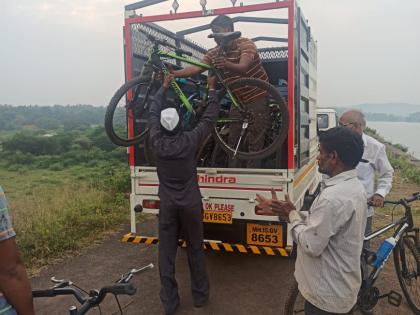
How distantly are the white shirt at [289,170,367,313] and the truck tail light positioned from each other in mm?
2411

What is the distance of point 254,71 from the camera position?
13.9 ft

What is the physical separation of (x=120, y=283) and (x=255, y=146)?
2.68m

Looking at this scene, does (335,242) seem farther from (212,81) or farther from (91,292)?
(212,81)

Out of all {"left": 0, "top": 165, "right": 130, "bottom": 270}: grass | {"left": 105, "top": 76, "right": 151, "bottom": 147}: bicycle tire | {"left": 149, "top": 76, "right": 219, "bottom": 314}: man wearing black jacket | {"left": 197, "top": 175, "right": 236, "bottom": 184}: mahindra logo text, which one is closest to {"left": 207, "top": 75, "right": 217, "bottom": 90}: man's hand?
{"left": 149, "top": 76, "right": 219, "bottom": 314}: man wearing black jacket

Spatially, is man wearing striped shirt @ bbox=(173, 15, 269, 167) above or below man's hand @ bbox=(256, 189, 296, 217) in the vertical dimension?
above

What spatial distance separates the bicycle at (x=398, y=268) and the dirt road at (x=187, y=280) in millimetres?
260

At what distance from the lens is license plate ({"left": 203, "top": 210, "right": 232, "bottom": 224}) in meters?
4.23

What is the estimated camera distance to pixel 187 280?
4.57 m

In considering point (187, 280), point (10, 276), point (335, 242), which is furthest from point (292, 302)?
point (10, 276)

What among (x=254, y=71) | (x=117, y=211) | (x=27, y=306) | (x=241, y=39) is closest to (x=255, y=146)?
(x=254, y=71)

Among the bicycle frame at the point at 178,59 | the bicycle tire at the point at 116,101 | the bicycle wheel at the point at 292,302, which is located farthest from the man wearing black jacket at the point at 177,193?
the bicycle wheel at the point at 292,302

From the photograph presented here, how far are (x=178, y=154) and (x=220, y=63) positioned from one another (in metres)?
1.06

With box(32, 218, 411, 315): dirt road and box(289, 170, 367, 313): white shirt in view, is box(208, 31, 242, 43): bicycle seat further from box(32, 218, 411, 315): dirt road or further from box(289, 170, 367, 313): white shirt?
box(32, 218, 411, 315): dirt road

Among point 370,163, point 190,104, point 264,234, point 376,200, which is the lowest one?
point 264,234
